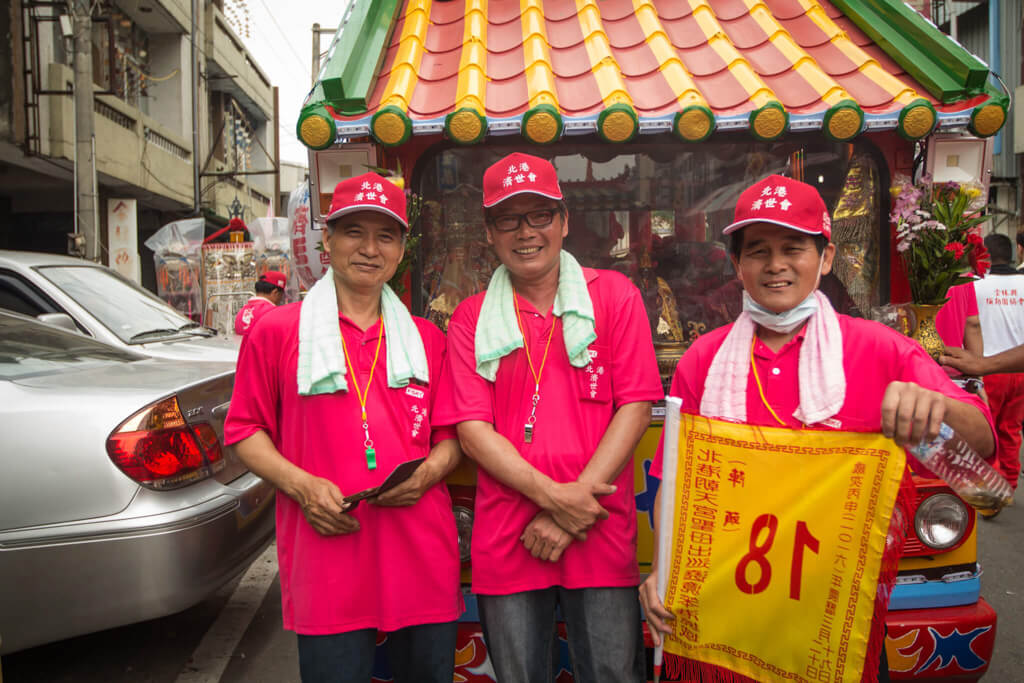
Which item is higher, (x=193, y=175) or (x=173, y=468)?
(x=193, y=175)

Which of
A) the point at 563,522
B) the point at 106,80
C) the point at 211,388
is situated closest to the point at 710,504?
the point at 563,522

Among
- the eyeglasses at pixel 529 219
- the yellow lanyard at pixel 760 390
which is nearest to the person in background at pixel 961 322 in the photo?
the yellow lanyard at pixel 760 390

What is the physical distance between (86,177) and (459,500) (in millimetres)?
9351

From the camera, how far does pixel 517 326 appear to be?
219 centimetres

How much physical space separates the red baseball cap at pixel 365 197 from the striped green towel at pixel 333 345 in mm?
238

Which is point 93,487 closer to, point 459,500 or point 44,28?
point 459,500

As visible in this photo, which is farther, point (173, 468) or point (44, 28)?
point (44, 28)

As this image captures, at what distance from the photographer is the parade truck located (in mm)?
2519

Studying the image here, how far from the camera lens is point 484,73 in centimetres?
312

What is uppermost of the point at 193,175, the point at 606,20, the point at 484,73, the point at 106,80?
the point at 106,80

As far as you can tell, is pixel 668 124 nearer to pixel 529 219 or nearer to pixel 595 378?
pixel 529 219

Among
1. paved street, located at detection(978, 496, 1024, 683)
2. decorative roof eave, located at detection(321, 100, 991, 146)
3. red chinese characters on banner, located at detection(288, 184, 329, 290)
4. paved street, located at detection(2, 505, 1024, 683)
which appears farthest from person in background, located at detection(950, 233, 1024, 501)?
red chinese characters on banner, located at detection(288, 184, 329, 290)

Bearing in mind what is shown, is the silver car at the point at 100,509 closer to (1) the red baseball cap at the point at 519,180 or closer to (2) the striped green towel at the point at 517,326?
(2) the striped green towel at the point at 517,326

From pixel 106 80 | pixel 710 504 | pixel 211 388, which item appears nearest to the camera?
pixel 710 504
